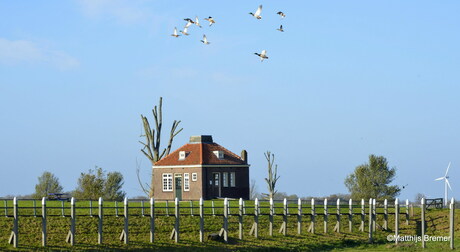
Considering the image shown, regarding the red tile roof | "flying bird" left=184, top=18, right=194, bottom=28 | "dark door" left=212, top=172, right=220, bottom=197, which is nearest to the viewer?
"flying bird" left=184, top=18, right=194, bottom=28

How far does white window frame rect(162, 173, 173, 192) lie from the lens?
71.9 metres

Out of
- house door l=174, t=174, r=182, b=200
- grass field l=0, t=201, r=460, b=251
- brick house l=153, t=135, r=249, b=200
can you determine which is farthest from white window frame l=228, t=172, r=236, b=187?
grass field l=0, t=201, r=460, b=251

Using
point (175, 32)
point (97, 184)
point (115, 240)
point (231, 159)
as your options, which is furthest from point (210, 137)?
point (115, 240)

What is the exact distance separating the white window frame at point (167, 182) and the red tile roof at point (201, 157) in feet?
3.39

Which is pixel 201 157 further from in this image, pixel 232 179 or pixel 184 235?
pixel 184 235

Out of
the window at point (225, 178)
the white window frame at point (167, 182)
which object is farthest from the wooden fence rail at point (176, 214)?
the white window frame at point (167, 182)

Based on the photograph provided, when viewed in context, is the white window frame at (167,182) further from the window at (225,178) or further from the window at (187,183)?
the window at (225,178)

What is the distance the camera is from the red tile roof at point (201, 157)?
234 feet

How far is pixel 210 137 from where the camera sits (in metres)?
75.2

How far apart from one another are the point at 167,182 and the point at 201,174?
3.94m

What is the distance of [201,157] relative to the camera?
7112cm

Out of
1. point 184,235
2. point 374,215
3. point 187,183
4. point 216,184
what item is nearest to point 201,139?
point 187,183

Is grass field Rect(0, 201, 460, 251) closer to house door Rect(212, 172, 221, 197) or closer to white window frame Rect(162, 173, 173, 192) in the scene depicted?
house door Rect(212, 172, 221, 197)

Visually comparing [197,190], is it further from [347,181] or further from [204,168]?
[347,181]
